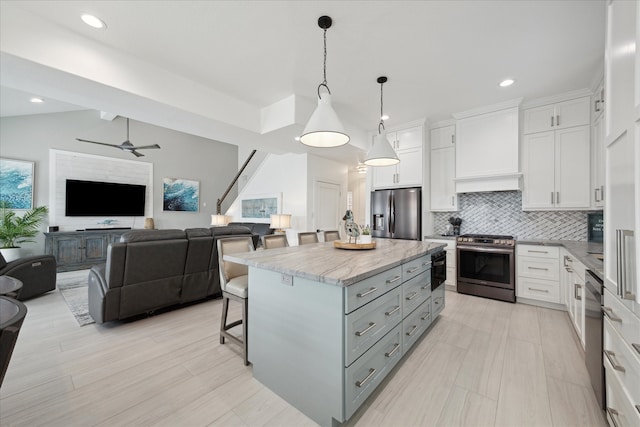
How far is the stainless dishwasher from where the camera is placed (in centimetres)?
155

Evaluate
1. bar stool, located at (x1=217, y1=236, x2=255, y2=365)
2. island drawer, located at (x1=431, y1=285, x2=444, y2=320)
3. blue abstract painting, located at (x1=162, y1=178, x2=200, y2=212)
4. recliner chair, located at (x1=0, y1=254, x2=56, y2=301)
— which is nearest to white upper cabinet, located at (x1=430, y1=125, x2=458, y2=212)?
island drawer, located at (x1=431, y1=285, x2=444, y2=320)

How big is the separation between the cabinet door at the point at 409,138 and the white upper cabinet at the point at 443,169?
0.32 metres

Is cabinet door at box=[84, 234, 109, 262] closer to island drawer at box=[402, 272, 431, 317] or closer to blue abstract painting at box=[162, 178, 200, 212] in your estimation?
blue abstract painting at box=[162, 178, 200, 212]

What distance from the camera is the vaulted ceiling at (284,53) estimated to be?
6.86 feet

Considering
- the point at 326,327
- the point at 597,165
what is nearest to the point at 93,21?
the point at 326,327

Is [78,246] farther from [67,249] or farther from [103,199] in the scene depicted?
[103,199]

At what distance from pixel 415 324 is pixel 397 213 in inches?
97.5

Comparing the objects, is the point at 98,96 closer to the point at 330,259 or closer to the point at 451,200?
the point at 330,259

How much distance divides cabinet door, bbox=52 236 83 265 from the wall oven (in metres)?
7.60

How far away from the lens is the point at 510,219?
3943 millimetres

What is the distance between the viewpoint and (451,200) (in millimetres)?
4258

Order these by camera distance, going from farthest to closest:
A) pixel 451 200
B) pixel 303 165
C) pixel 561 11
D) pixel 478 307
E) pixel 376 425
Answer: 1. pixel 303 165
2. pixel 451 200
3. pixel 478 307
4. pixel 561 11
5. pixel 376 425

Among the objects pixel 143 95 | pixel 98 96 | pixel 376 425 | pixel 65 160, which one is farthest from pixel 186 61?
pixel 65 160

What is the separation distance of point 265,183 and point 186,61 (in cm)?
375
